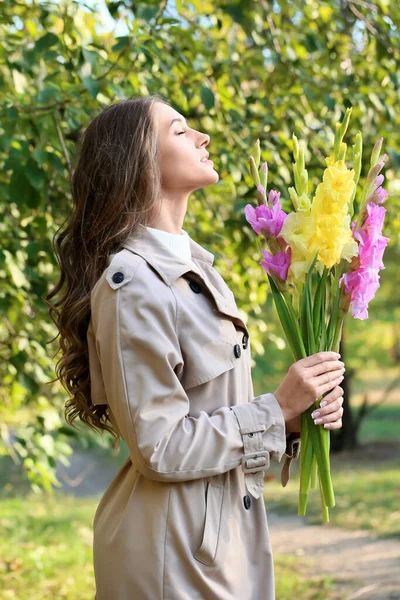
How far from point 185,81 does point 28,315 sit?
127 centimetres

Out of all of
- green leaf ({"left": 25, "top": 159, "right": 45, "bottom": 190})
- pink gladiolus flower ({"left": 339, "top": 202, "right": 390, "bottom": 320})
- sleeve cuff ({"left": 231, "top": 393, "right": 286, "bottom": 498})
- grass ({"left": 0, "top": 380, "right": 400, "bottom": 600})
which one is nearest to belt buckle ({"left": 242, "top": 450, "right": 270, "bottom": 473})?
sleeve cuff ({"left": 231, "top": 393, "right": 286, "bottom": 498})

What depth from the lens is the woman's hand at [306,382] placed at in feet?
6.23

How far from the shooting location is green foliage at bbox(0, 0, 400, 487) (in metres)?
3.22

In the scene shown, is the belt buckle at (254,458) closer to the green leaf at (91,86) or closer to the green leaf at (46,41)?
the green leaf at (91,86)

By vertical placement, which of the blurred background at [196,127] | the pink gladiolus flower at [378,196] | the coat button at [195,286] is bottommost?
the blurred background at [196,127]

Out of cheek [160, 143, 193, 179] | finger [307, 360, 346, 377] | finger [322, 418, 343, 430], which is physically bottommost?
finger [322, 418, 343, 430]

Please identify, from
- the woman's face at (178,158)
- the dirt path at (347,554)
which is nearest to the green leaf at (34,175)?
the woman's face at (178,158)

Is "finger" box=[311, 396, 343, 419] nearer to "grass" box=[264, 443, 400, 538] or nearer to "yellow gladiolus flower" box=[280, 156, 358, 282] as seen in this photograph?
"yellow gladiolus flower" box=[280, 156, 358, 282]

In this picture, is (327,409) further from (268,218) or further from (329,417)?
(268,218)

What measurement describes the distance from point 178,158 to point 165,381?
0.57 metres

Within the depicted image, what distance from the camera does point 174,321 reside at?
74.8 inches

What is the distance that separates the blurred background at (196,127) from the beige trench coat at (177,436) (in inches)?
50.6

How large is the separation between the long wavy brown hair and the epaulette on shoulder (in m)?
0.11

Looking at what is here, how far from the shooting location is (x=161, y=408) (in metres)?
1.82
